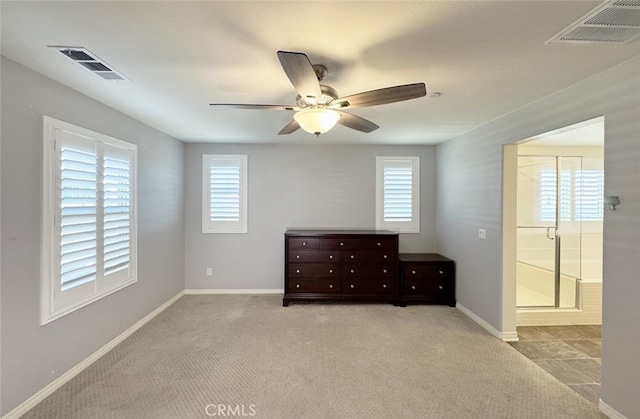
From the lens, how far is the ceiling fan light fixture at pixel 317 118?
6.41 feet

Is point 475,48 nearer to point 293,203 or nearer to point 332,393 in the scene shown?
point 332,393

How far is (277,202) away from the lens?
473cm

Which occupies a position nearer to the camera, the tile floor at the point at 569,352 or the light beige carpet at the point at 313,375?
the light beige carpet at the point at 313,375

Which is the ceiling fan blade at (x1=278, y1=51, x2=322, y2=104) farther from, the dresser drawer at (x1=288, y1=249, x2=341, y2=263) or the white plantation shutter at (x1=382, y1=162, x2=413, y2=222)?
the white plantation shutter at (x1=382, y1=162, x2=413, y2=222)

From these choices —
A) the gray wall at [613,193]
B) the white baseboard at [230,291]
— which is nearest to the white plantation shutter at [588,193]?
the gray wall at [613,193]

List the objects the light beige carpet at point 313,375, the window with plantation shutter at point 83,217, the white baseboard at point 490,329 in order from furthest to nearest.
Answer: the white baseboard at point 490,329, the window with plantation shutter at point 83,217, the light beige carpet at point 313,375

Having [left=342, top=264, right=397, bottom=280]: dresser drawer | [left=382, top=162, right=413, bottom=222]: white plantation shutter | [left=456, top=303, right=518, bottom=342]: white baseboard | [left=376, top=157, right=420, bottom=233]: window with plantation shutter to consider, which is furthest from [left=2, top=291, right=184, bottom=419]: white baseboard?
[left=456, top=303, right=518, bottom=342]: white baseboard

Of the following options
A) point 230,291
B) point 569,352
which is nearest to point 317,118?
point 569,352

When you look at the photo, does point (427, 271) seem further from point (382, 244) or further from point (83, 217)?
point (83, 217)

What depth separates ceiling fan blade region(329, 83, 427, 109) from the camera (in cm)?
169

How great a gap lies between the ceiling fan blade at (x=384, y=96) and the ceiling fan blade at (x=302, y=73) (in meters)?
0.21

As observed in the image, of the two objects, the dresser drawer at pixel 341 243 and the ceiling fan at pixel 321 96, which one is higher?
the ceiling fan at pixel 321 96

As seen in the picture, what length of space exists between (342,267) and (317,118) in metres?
2.69

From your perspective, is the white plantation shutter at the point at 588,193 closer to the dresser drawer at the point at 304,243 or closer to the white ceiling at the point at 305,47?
the white ceiling at the point at 305,47
